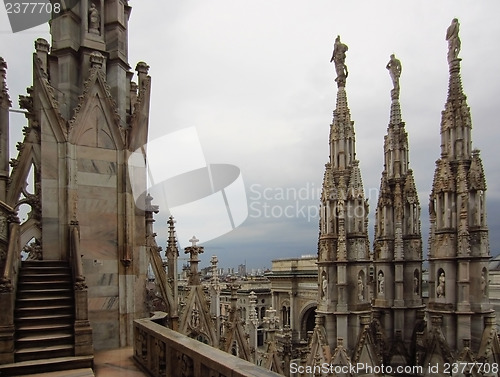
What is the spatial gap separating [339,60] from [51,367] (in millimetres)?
16502

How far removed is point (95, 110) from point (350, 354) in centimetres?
1276

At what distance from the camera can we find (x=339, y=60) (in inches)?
732

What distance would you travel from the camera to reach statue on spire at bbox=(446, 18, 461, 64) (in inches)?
706

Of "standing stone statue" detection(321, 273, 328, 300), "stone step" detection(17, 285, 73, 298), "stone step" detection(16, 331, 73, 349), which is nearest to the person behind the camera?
"stone step" detection(16, 331, 73, 349)

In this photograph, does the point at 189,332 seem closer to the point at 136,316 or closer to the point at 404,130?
the point at 136,316

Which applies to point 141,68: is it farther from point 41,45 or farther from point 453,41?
point 453,41

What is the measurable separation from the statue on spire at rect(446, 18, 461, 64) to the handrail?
59.0 feet

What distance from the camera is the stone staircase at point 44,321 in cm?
666

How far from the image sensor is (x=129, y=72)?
11.7m

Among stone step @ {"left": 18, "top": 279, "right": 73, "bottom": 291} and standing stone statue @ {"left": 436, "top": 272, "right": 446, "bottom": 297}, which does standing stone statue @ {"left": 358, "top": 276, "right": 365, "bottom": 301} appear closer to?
standing stone statue @ {"left": 436, "top": 272, "right": 446, "bottom": 297}

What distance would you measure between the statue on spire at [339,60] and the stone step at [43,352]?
1530 cm

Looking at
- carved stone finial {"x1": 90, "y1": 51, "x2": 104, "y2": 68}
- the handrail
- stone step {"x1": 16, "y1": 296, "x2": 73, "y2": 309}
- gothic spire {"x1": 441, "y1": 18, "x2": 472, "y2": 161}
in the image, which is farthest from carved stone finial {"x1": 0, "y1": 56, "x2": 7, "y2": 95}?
gothic spire {"x1": 441, "y1": 18, "x2": 472, "y2": 161}

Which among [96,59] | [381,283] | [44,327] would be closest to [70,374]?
[44,327]

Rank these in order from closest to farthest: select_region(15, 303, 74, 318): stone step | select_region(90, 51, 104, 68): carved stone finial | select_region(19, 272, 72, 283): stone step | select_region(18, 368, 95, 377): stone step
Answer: select_region(18, 368, 95, 377): stone step < select_region(15, 303, 74, 318): stone step < select_region(19, 272, 72, 283): stone step < select_region(90, 51, 104, 68): carved stone finial
